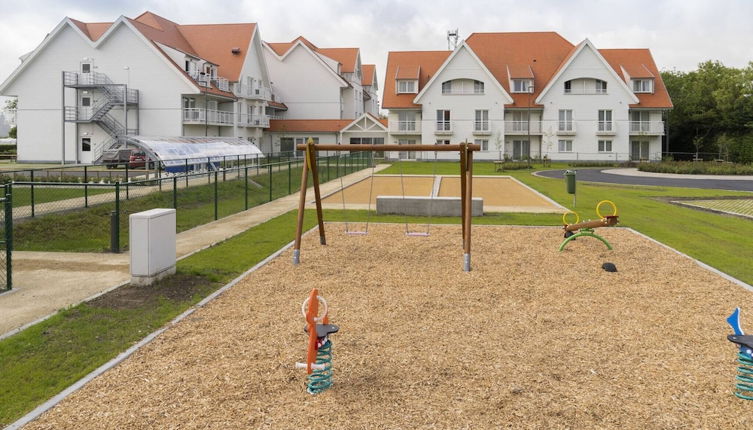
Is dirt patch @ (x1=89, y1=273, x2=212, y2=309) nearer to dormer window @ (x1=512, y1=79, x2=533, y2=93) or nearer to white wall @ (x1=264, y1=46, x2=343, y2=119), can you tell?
dormer window @ (x1=512, y1=79, x2=533, y2=93)

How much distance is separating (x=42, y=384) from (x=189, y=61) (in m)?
53.2

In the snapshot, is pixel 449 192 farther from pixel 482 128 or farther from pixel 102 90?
pixel 482 128

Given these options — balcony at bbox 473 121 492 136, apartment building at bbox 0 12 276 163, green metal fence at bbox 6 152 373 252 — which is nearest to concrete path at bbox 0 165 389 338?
green metal fence at bbox 6 152 373 252

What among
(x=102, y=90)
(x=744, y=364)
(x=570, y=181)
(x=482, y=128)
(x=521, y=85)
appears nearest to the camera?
(x=744, y=364)

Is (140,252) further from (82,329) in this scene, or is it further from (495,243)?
(495,243)

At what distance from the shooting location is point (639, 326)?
8.61m

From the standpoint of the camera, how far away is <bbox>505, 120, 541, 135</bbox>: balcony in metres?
Answer: 68.9

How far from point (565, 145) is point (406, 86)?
59.1ft

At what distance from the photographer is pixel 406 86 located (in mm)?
71438

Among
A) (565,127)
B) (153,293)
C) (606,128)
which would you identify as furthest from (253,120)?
(153,293)

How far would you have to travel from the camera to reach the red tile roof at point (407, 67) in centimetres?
7044

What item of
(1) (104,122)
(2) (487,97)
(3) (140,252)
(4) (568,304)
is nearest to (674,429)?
(4) (568,304)

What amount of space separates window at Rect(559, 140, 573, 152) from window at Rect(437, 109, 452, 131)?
11.7 meters

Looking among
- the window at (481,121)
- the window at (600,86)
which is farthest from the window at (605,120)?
the window at (481,121)
